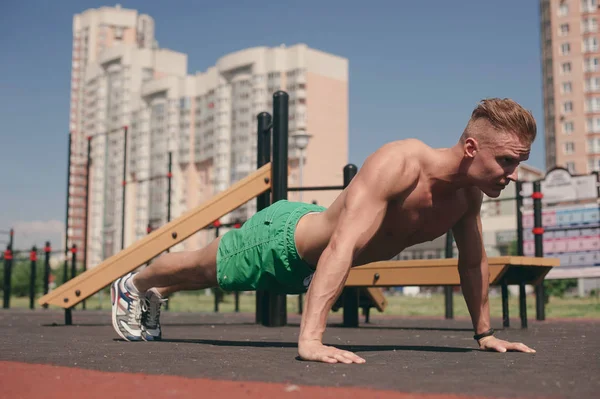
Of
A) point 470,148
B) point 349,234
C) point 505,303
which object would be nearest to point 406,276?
point 505,303

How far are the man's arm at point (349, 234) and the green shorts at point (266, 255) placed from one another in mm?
458

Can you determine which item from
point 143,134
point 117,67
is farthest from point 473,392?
point 117,67

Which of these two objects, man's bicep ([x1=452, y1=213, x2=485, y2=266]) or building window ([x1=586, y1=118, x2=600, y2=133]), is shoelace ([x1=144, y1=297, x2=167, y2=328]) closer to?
man's bicep ([x1=452, y1=213, x2=485, y2=266])

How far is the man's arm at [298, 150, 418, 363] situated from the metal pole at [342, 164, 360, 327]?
14.7 feet

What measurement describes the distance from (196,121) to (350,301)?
6911cm

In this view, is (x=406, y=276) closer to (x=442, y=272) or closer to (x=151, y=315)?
(x=442, y=272)

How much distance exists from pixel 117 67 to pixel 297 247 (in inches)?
3251

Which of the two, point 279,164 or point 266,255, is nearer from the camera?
point 266,255

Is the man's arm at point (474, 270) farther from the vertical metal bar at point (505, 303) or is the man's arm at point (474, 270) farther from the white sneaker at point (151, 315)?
the vertical metal bar at point (505, 303)

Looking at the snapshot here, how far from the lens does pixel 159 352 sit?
362cm

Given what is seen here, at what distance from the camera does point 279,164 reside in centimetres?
676

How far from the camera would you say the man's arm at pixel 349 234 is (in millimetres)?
3057

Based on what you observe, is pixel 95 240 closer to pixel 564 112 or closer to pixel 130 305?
Result: pixel 564 112

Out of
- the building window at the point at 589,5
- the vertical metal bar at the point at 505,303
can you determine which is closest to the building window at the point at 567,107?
the building window at the point at 589,5
